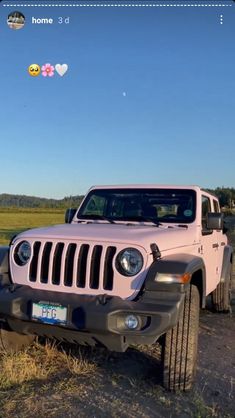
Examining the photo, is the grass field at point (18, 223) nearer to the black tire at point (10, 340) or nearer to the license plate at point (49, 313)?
the black tire at point (10, 340)

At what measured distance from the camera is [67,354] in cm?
496

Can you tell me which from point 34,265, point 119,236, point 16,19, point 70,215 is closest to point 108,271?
point 119,236

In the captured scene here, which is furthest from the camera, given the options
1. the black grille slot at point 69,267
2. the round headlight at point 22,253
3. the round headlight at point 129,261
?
the round headlight at point 22,253

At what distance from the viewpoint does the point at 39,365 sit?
4.48 m

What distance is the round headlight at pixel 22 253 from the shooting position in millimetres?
4422

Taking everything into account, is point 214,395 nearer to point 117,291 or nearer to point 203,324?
point 117,291

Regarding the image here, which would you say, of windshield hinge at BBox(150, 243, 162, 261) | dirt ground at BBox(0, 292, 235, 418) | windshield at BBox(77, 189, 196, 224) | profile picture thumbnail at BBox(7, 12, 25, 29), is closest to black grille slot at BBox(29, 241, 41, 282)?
dirt ground at BBox(0, 292, 235, 418)

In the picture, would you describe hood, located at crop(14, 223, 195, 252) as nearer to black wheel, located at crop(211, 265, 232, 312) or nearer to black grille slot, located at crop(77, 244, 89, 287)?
black grille slot, located at crop(77, 244, 89, 287)

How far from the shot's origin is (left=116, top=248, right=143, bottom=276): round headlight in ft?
13.3

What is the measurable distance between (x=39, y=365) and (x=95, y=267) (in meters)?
1.22

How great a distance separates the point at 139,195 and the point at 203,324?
218 cm

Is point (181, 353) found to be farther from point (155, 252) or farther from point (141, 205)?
point (141, 205)

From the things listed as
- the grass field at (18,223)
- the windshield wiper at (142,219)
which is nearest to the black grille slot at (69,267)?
the windshield wiper at (142,219)

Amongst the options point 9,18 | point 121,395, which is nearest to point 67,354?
point 121,395
